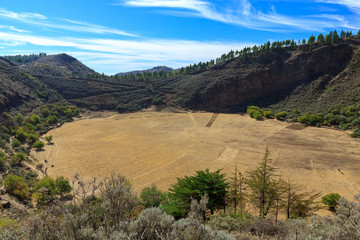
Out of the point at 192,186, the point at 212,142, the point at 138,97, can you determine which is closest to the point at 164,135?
the point at 212,142

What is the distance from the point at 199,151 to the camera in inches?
1209

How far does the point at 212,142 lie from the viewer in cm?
3459

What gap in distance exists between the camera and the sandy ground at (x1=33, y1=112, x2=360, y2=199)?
22.9 m

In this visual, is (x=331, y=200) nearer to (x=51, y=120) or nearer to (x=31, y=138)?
(x=31, y=138)

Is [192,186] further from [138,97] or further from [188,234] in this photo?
[138,97]

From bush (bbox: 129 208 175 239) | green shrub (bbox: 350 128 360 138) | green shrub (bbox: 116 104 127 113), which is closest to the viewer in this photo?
bush (bbox: 129 208 175 239)

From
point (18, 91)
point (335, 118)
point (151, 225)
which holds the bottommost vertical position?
point (151, 225)

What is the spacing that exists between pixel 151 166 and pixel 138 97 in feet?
146

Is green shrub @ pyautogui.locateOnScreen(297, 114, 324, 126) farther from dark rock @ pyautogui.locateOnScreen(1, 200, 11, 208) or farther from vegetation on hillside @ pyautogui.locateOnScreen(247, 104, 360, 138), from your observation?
dark rock @ pyautogui.locateOnScreen(1, 200, 11, 208)

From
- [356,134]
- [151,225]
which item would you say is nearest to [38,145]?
[151,225]

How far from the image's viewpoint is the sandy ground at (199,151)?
22.9m

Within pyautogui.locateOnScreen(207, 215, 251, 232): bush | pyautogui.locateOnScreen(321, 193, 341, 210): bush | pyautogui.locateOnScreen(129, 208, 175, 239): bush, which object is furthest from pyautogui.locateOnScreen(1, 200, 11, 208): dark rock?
pyautogui.locateOnScreen(321, 193, 341, 210): bush

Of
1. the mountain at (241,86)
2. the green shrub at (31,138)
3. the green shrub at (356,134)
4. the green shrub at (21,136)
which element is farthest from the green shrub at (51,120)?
the green shrub at (356,134)

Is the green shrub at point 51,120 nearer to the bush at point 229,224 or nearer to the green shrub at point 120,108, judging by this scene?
the green shrub at point 120,108
